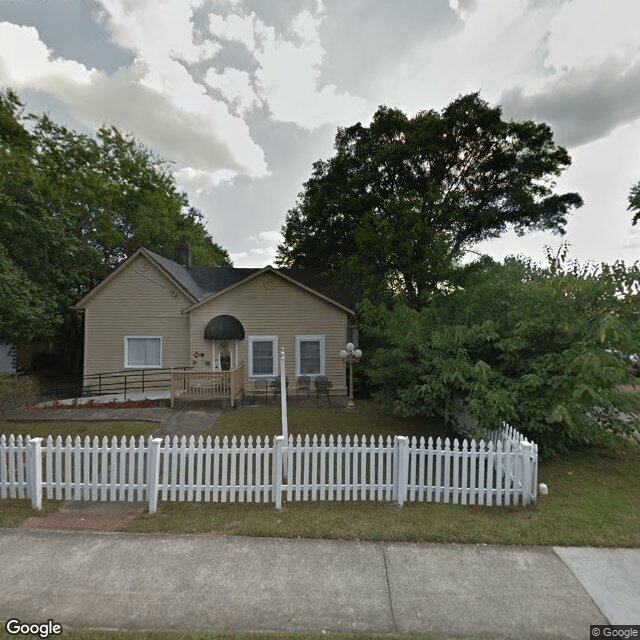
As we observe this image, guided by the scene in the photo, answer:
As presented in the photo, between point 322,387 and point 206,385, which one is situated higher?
point 206,385

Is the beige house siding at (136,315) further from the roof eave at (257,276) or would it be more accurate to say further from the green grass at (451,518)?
the green grass at (451,518)

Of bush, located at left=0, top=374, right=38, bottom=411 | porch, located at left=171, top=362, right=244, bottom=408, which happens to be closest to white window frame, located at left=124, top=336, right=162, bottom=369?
porch, located at left=171, top=362, right=244, bottom=408

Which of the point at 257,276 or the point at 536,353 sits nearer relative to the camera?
the point at 536,353

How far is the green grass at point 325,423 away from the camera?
10.3m

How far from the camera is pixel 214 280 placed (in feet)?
62.5

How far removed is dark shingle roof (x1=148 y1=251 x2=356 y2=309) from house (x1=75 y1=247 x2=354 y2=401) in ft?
3.75

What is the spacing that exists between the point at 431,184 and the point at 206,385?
14030 mm

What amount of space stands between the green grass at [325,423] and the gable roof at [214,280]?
16.9 ft

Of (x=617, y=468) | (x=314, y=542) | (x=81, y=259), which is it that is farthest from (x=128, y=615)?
(x=81, y=259)

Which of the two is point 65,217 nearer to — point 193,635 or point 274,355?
point 274,355

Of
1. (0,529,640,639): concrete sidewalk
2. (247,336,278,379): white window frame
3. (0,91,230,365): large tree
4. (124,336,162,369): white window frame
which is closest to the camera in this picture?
(0,529,640,639): concrete sidewalk

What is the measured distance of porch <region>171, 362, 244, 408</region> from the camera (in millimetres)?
12695

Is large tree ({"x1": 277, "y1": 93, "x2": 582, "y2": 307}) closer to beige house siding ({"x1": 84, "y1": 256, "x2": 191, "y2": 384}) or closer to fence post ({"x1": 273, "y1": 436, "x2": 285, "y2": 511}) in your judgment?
beige house siding ({"x1": 84, "y1": 256, "x2": 191, "y2": 384})

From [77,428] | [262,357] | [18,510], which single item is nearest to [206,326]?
[262,357]
